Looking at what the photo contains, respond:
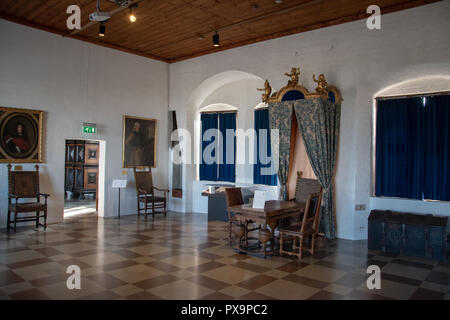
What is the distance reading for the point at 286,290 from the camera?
4.32 meters

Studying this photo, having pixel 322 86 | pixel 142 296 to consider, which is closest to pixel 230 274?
pixel 142 296

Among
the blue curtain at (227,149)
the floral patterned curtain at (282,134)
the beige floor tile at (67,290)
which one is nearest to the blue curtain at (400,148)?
the floral patterned curtain at (282,134)

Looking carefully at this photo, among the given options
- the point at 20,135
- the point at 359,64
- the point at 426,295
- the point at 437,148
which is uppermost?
the point at 359,64

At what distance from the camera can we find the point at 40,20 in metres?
7.79

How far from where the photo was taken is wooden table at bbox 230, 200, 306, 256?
5.67 m

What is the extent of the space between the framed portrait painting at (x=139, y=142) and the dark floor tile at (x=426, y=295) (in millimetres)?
7516

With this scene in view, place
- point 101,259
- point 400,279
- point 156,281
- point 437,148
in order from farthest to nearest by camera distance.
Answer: point 437,148 → point 101,259 → point 400,279 → point 156,281

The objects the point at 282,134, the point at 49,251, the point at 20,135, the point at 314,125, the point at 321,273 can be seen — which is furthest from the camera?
the point at 20,135

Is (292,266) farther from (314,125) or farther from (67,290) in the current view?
(67,290)

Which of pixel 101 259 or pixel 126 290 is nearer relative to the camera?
pixel 126 290

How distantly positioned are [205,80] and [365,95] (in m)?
4.34

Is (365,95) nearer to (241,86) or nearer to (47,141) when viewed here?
→ (241,86)

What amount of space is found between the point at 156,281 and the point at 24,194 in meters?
4.52

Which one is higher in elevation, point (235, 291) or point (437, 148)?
point (437, 148)
